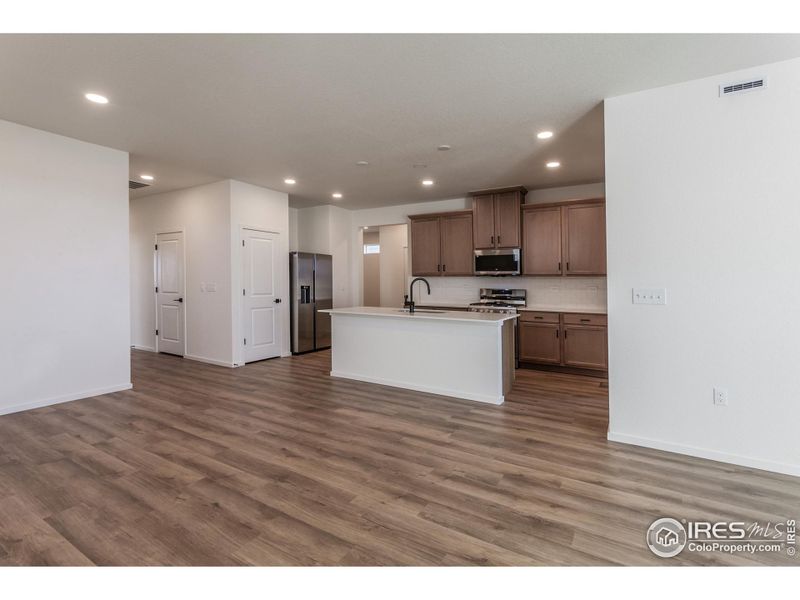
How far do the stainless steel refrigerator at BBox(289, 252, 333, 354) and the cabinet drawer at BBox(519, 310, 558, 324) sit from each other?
3557 millimetres

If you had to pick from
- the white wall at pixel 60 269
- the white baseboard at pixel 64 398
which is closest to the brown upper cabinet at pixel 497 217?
the white wall at pixel 60 269

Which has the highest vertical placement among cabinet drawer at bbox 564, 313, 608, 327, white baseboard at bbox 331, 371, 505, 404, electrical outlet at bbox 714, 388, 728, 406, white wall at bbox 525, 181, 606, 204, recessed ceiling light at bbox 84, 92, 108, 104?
recessed ceiling light at bbox 84, 92, 108, 104

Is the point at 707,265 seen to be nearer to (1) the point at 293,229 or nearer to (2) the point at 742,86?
(2) the point at 742,86

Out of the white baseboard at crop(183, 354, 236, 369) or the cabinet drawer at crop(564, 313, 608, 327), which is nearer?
the cabinet drawer at crop(564, 313, 608, 327)

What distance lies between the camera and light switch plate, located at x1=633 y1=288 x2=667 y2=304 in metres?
2.97

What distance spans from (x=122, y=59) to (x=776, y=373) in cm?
484

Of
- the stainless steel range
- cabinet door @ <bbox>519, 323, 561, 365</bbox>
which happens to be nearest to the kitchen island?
cabinet door @ <bbox>519, 323, 561, 365</bbox>

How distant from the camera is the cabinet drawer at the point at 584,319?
527 cm

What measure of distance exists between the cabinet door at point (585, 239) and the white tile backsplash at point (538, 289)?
396mm

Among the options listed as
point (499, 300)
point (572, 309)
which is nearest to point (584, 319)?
point (572, 309)

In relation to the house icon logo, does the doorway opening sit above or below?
above

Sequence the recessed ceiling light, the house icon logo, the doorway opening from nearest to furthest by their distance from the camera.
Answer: the house icon logo → the recessed ceiling light → the doorway opening

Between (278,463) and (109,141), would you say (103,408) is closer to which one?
(278,463)

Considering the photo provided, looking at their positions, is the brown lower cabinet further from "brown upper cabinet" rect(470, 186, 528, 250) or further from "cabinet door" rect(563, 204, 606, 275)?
"brown upper cabinet" rect(470, 186, 528, 250)
